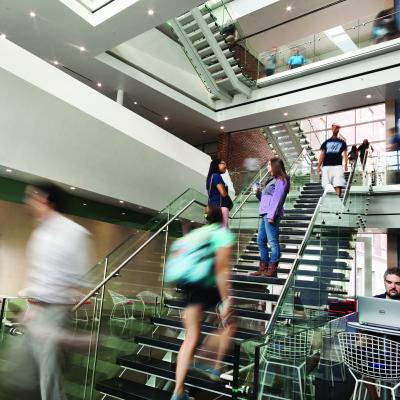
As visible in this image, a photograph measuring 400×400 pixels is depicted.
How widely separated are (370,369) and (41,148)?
22.4 feet

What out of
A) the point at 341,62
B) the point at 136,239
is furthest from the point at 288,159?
the point at 136,239

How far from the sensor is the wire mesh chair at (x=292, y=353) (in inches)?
118

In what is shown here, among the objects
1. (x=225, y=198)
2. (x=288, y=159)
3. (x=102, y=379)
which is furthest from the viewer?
(x=288, y=159)

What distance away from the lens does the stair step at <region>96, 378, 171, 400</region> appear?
3639 millimetres

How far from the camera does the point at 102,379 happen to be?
422 cm

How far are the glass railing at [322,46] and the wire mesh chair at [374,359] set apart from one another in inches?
396

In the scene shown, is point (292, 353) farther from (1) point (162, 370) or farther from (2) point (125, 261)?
(2) point (125, 261)

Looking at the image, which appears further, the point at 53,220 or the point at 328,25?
the point at 328,25

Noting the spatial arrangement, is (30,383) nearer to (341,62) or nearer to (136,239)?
(136,239)

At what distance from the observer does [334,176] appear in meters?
8.28

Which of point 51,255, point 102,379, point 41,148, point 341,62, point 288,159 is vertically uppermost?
point 341,62

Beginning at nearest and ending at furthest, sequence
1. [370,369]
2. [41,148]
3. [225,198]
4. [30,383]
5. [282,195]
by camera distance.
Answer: [30,383], [370,369], [282,195], [225,198], [41,148]

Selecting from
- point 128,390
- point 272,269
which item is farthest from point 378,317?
point 128,390

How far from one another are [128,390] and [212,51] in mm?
10955
